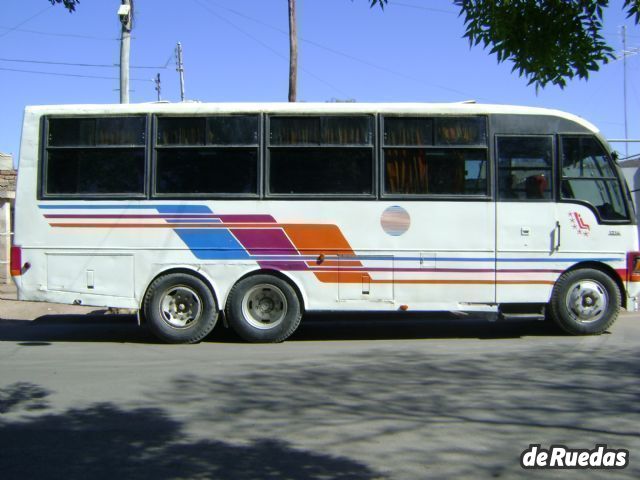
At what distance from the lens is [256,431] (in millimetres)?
5598

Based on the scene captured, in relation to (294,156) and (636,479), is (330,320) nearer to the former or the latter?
(294,156)

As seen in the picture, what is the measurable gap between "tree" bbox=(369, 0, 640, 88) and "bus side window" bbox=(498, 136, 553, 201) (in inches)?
184

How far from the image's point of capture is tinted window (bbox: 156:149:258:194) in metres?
9.75

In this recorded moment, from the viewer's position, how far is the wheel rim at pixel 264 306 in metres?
9.72

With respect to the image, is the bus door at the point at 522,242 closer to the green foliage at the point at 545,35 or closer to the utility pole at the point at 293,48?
the green foliage at the point at 545,35

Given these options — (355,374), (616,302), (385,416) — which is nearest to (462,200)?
(616,302)

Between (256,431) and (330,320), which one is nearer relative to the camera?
(256,431)

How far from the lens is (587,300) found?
989cm

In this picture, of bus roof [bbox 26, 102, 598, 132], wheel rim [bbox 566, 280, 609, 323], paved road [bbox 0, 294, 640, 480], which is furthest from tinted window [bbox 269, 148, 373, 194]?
wheel rim [bbox 566, 280, 609, 323]

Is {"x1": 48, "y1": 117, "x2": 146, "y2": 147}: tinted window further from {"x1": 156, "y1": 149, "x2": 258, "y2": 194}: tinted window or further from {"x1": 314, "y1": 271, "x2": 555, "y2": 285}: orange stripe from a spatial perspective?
{"x1": 314, "y1": 271, "x2": 555, "y2": 285}: orange stripe

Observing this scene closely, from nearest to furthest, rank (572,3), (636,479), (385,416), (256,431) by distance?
(636,479), (572,3), (256,431), (385,416)

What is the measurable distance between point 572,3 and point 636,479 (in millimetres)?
3347

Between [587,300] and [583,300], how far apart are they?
2.4 inches

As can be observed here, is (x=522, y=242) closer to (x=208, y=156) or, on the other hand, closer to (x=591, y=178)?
(x=591, y=178)
